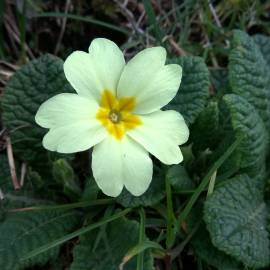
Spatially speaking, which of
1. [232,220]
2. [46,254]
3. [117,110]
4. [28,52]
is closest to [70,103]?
[117,110]

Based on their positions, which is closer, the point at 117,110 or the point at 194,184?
the point at 117,110

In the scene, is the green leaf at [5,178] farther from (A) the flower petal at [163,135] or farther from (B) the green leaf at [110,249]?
(A) the flower petal at [163,135]

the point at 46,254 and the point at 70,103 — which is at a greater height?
the point at 70,103

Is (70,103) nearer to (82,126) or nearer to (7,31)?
(82,126)

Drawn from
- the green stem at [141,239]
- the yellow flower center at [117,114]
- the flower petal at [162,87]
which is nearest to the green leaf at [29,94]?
the yellow flower center at [117,114]

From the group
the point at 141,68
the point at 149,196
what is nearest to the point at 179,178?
the point at 149,196

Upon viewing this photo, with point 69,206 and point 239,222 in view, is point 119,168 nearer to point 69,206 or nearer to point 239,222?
point 69,206
